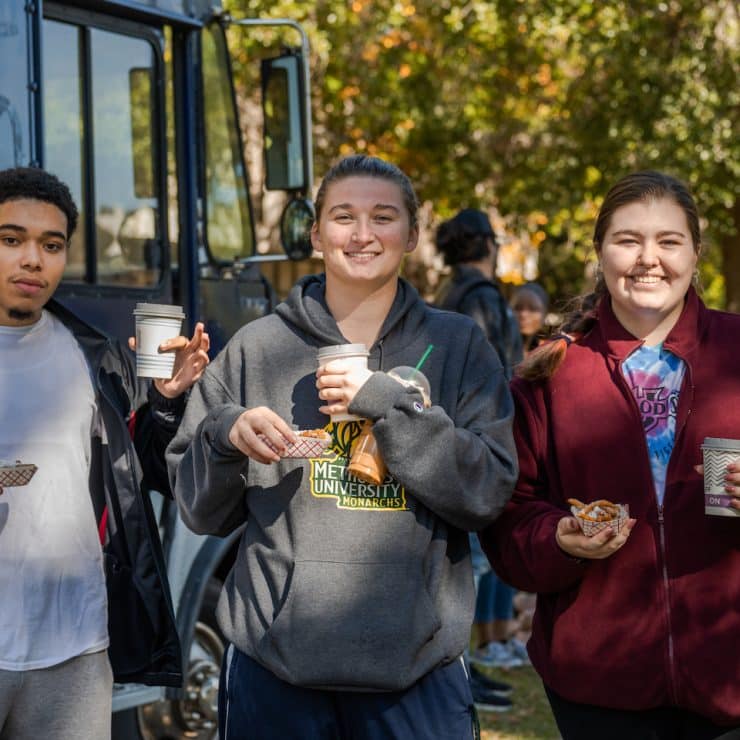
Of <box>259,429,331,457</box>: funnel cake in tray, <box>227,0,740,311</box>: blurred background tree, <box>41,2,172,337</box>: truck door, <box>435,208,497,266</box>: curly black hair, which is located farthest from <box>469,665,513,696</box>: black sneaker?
<box>227,0,740,311</box>: blurred background tree

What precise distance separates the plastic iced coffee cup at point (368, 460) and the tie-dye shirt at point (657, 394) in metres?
0.64

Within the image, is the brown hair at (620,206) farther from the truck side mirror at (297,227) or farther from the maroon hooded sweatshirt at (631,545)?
the truck side mirror at (297,227)

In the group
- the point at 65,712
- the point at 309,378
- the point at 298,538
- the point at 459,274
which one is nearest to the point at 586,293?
the point at 309,378

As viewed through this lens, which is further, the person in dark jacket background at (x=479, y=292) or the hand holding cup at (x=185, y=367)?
the person in dark jacket background at (x=479, y=292)

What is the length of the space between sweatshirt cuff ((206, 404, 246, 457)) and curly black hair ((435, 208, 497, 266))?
396 centimetres

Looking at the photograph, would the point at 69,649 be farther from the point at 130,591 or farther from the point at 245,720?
the point at 245,720

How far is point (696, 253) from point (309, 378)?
3.22ft

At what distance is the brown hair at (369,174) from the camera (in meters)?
2.91

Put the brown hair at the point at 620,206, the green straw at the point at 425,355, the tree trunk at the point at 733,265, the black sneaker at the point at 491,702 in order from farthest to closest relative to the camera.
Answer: the tree trunk at the point at 733,265 < the black sneaker at the point at 491,702 < the brown hair at the point at 620,206 < the green straw at the point at 425,355

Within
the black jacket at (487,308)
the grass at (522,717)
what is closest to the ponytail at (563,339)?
the black jacket at (487,308)

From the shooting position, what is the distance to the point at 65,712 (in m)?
2.93

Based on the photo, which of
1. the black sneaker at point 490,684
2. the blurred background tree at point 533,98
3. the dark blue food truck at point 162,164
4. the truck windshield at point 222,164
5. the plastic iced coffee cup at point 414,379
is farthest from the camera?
the blurred background tree at point 533,98

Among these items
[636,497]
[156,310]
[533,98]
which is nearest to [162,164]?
[156,310]

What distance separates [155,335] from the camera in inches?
123
